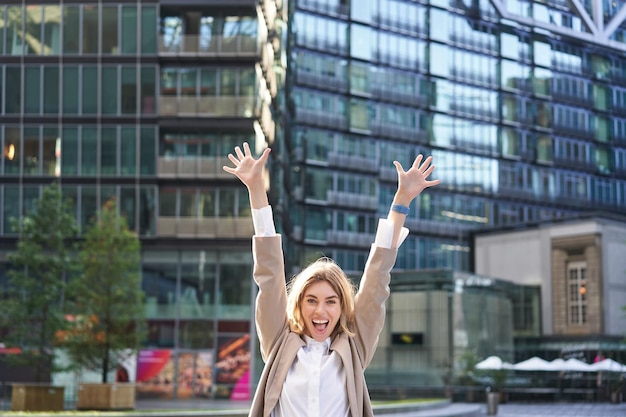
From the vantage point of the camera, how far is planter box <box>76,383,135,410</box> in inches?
1394

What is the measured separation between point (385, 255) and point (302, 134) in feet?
262

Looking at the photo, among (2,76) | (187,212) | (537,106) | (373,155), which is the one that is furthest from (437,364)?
(537,106)

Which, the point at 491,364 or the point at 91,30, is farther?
the point at 491,364

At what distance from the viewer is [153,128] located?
51.8m

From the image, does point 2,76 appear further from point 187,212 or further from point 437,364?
point 437,364

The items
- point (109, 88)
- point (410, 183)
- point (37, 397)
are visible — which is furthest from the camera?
point (109, 88)

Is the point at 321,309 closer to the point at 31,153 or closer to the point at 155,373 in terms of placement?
the point at 155,373

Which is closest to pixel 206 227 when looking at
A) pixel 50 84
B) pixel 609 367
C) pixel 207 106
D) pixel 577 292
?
pixel 207 106

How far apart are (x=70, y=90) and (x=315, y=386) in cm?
4798

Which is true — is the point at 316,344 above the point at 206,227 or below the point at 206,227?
below

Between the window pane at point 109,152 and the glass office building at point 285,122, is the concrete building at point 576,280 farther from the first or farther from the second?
the window pane at point 109,152

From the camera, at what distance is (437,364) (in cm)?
5997

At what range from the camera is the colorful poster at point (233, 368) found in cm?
4928

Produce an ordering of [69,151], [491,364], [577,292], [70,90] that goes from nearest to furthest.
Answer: [70,90] → [69,151] → [491,364] → [577,292]
